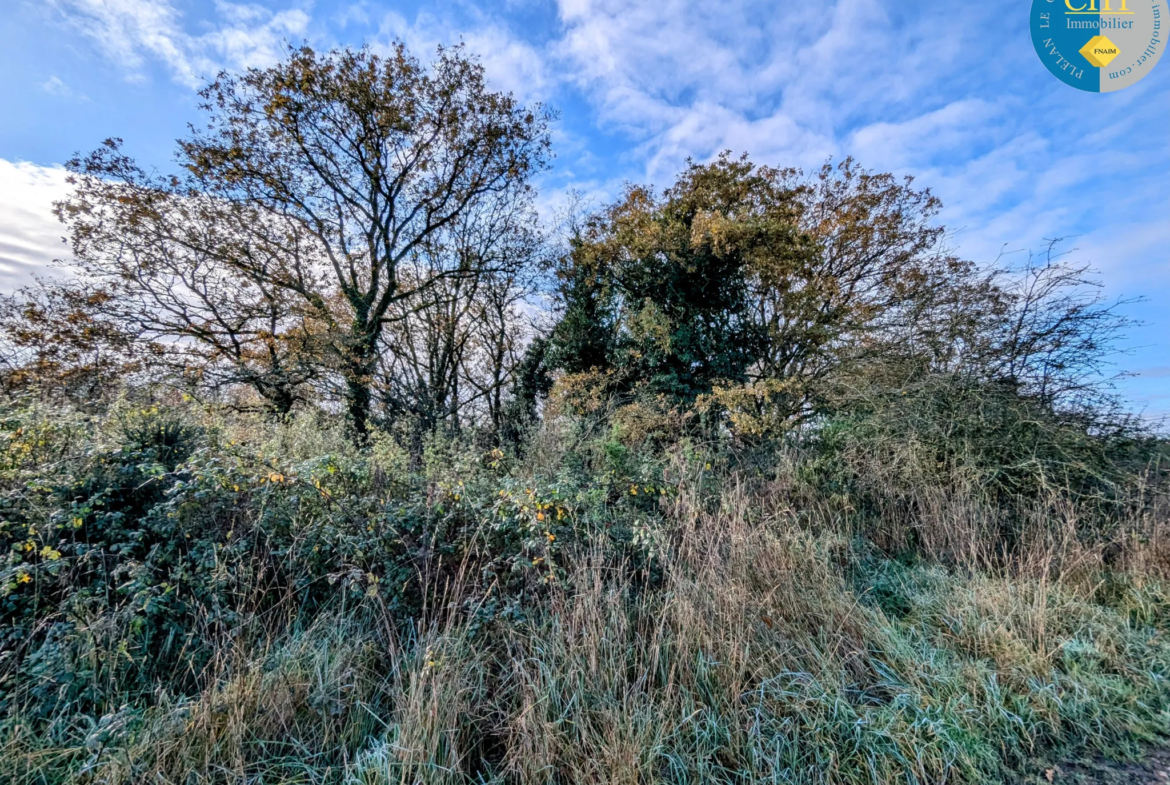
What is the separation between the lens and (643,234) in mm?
9781

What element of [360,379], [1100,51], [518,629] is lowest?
[518,629]

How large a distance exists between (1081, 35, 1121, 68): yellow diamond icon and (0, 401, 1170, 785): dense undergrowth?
13.8ft

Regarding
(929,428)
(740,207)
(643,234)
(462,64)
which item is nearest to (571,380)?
(643,234)

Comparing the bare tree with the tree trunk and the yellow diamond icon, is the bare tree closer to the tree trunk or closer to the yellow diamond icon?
the tree trunk

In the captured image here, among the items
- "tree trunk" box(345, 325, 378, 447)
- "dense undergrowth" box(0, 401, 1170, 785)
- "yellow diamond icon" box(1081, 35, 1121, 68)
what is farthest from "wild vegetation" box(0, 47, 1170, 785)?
"tree trunk" box(345, 325, 378, 447)

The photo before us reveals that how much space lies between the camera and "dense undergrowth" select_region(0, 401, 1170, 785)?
79.0 inches

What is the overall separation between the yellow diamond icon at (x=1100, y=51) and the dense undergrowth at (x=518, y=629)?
4212 millimetres

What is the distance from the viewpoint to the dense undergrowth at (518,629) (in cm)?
201

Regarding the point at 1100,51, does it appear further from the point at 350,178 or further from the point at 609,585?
the point at 350,178

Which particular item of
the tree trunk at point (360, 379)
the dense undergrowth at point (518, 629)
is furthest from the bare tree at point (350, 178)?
the dense undergrowth at point (518, 629)

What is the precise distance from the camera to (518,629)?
288 centimetres

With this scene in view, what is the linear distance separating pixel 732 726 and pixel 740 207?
10.8 m

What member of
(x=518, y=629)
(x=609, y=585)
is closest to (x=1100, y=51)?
(x=609, y=585)

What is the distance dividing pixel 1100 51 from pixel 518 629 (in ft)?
25.5
